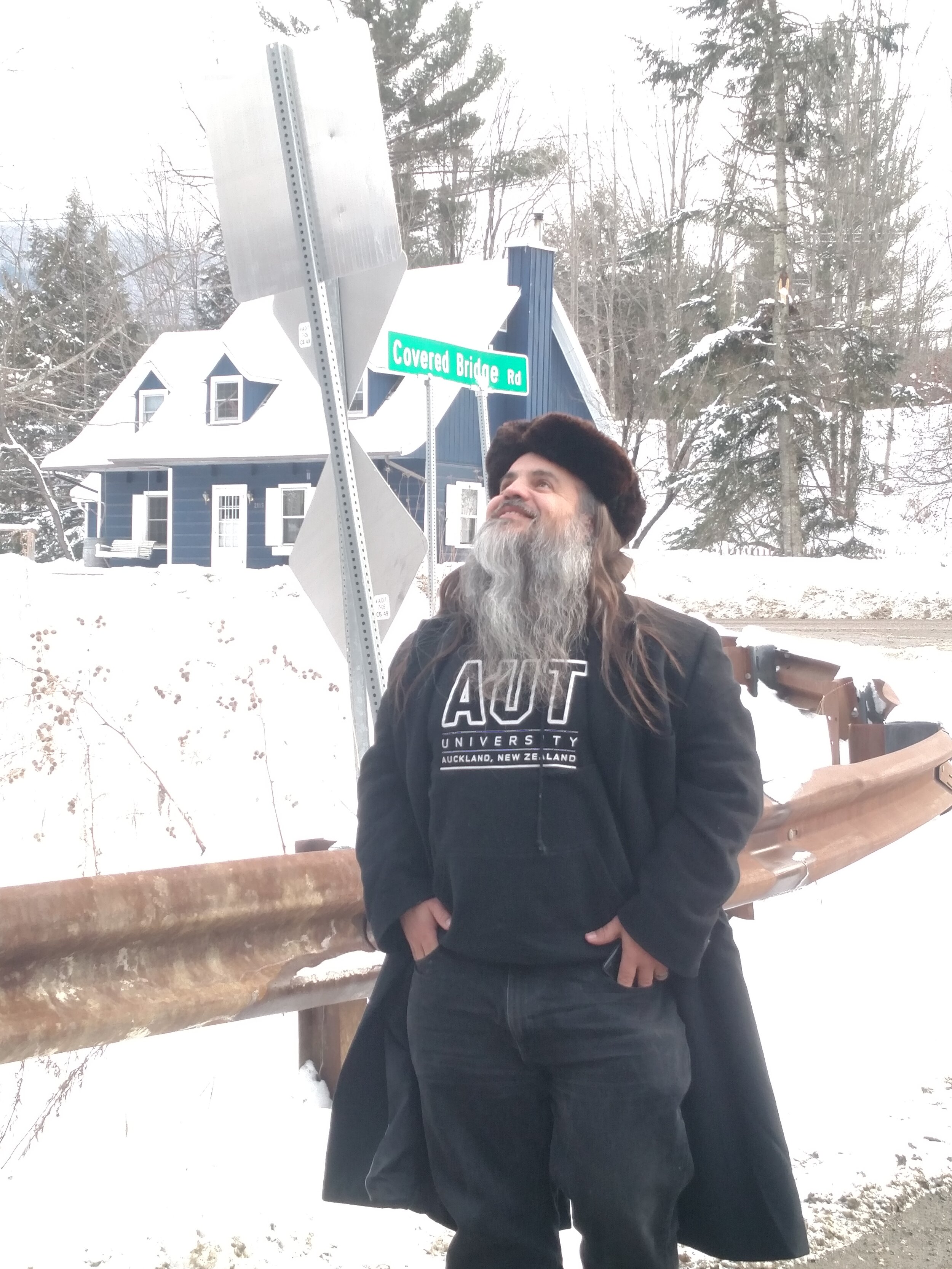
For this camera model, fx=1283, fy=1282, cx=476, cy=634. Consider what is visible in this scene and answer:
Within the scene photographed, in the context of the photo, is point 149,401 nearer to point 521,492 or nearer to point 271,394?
point 271,394

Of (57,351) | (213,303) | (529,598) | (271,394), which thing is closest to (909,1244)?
(529,598)

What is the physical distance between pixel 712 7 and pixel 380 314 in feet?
97.7

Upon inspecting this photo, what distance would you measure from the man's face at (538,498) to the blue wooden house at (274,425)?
80.4 ft

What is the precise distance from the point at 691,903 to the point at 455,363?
4.93 meters

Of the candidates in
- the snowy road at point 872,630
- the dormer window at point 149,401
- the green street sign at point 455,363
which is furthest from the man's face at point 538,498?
the dormer window at point 149,401

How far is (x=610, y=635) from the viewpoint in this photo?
2.30 meters

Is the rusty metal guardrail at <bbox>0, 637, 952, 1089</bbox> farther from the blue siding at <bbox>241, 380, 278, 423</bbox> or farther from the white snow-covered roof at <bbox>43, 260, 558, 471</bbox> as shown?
the blue siding at <bbox>241, 380, 278, 423</bbox>

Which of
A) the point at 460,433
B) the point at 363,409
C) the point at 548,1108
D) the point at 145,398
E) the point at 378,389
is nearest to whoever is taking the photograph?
the point at 548,1108

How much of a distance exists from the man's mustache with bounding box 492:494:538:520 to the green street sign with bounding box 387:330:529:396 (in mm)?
4041

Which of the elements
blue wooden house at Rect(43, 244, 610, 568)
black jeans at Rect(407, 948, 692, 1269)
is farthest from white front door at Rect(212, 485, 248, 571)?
black jeans at Rect(407, 948, 692, 1269)

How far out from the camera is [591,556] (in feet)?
7.94

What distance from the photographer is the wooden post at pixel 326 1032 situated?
3428 mm

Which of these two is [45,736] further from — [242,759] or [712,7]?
[712,7]

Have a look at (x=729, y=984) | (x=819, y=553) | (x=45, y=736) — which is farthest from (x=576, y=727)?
(x=819, y=553)
